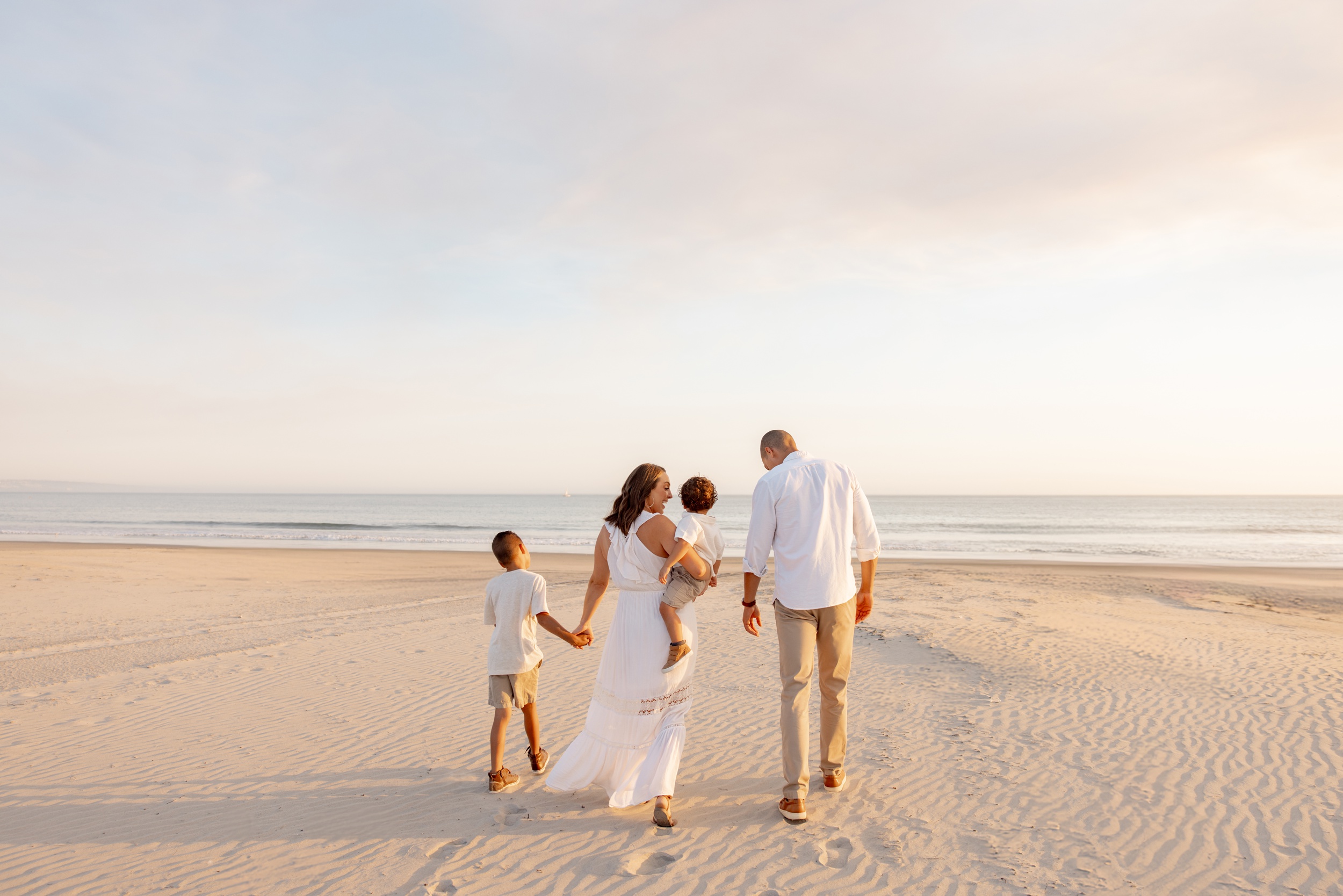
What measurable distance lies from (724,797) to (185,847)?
307 cm

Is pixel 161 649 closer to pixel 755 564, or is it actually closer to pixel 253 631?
pixel 253 631

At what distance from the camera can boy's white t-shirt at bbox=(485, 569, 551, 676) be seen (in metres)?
4.42

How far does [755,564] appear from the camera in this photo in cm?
412

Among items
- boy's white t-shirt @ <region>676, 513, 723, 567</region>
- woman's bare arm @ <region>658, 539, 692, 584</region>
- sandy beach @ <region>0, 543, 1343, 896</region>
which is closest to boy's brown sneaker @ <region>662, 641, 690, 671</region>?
woman's bare arm @ <region>658, 539, 692, 584</region>

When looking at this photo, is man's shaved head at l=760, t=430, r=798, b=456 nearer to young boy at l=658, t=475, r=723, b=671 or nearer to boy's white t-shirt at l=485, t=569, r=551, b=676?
young boy at l=658, t=475, r=723, b=671

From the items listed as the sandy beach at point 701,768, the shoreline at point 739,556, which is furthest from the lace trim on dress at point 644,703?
the shoreline at point 739,556

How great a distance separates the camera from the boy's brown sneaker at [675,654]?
13.3 feet

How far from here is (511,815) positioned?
4.17m

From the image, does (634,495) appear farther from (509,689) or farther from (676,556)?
(509,689)

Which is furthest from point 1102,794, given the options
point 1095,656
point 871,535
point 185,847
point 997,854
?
point 185,847

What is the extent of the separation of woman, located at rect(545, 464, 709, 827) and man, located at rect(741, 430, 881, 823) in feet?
1.62

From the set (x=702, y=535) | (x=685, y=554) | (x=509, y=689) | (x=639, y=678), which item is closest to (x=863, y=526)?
(x=702, y=535)

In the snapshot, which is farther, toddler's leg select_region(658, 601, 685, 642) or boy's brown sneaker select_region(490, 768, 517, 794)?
boy's brown sneaker select_region(490, 768, 517, 794)

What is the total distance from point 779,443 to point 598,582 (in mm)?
1425
